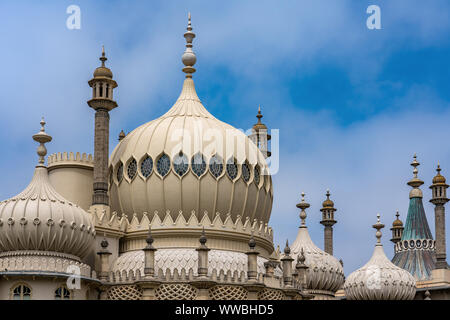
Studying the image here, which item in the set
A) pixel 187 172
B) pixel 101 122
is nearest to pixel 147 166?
pixel 187 172

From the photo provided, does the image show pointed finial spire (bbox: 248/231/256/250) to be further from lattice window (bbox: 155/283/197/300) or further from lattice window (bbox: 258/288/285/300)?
lattice window (bbox: 155/283/197/300)

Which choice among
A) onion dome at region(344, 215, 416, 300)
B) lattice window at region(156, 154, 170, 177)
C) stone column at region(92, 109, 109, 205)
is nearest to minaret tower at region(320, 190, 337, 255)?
onion dome at region(344, 215, 416, 300)

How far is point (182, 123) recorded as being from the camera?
43.3 m

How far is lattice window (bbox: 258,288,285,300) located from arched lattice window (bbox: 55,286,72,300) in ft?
25.1

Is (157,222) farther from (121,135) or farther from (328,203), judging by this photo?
(328,203)

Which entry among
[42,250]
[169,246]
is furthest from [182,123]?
[42,250]

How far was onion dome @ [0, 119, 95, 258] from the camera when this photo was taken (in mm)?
36781

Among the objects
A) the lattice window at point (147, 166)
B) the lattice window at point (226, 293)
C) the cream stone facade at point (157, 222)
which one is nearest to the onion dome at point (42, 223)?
the cream stone facade at point (157, 222)

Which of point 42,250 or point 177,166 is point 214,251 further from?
point 42,250

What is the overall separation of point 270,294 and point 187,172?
6233 mm

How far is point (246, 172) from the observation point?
43.4 meters

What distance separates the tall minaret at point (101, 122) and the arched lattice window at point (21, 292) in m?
6.24

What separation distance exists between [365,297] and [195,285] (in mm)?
11142

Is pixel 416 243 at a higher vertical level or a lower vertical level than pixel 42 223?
higher
